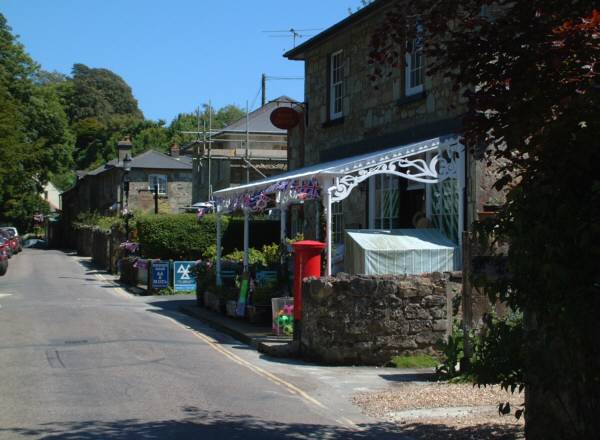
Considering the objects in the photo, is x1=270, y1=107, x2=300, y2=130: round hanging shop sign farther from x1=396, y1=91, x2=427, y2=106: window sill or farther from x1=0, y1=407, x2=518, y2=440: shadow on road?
x1=0, y1=407, x2=518, y2=440: shadow on road

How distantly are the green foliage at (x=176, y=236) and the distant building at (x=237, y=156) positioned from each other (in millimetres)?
11765

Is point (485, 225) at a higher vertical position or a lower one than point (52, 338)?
higher

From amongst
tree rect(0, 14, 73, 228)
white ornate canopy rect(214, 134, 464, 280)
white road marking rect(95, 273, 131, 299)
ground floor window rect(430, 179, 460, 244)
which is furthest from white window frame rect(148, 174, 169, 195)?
ground floor window rect(430, 179, 460, 244)

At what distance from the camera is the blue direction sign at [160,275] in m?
26.2

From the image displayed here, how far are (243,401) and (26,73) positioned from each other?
5452 centimetres

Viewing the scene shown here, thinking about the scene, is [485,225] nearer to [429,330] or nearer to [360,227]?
[429,330]

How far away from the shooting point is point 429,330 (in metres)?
12.3

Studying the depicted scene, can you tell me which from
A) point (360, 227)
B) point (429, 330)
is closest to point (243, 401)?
point (429, 330)

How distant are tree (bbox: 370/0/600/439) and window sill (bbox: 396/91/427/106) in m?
10.7

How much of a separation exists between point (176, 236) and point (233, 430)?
76.6 ft

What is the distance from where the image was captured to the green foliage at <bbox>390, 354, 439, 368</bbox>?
12.1 meters

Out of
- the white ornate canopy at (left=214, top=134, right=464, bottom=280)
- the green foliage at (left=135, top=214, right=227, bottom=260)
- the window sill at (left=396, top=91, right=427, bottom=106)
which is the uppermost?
the window sill at (left=396, top=91, right=427, bottom=106)

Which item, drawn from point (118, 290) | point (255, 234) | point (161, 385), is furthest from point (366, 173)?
point (255, 234)

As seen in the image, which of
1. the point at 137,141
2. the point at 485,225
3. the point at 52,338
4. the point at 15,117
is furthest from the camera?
the point at 137,141
